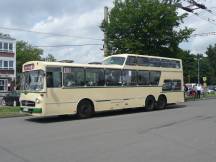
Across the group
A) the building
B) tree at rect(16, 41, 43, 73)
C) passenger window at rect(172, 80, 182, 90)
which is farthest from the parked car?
tree at rect(16, 41, 43, 73)

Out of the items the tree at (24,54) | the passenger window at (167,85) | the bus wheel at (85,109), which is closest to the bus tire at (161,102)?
the passenger window at (167,85)

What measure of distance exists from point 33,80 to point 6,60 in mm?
50953

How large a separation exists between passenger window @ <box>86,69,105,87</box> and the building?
47.8m

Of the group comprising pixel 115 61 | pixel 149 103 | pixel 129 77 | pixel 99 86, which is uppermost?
pixel 115 61

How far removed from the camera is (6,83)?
66.9 m

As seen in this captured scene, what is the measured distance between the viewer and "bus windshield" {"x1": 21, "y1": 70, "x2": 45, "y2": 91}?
59.1ft

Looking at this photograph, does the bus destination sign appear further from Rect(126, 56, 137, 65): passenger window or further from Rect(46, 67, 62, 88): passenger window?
Rect(126, 56, 137, 65): passenger window

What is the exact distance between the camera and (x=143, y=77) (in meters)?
23.2

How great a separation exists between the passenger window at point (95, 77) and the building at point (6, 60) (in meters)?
47.8

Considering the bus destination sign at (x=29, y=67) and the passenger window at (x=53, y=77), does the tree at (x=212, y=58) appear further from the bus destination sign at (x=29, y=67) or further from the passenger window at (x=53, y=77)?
the passenger window at (x=53, y=77)

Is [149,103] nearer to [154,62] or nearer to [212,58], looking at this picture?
[154,62]

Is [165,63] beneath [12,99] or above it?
above

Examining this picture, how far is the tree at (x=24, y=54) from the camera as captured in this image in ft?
302

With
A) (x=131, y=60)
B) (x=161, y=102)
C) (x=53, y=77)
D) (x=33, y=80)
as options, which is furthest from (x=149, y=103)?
(x=33, y=80)
